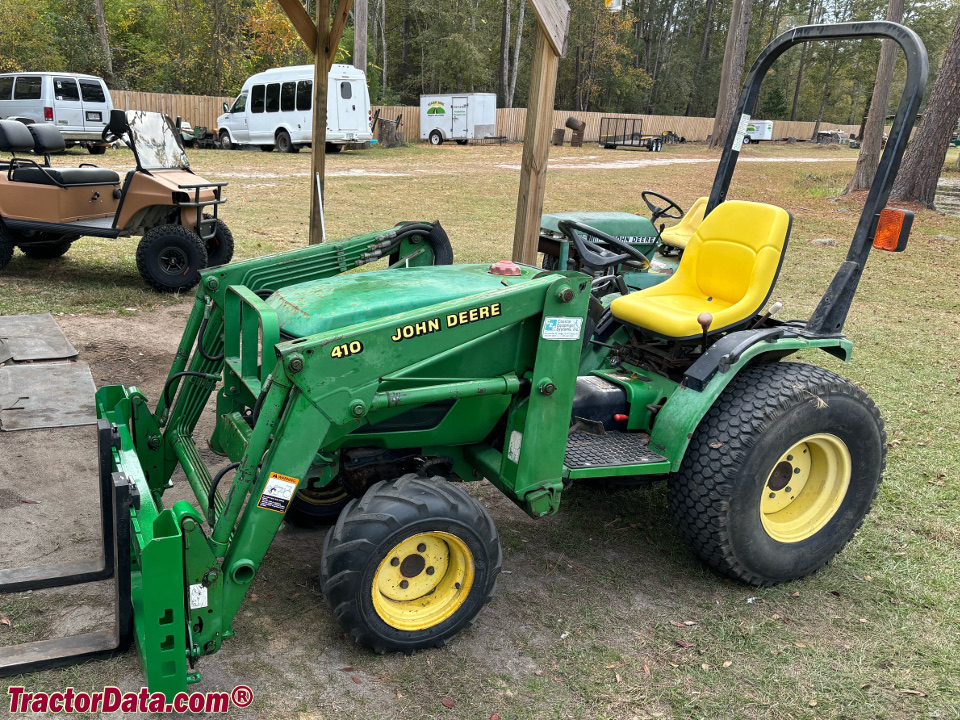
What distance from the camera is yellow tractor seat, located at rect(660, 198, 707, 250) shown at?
6.88 m

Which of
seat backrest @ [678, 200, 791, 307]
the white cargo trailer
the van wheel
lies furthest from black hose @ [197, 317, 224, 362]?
the white cargo trailer

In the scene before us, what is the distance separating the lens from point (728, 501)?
3.21 meters

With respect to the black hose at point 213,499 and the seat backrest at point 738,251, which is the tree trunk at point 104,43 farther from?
the black hose at point 213,499

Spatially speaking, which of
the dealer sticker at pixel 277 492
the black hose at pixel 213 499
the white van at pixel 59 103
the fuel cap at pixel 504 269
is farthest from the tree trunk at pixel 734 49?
the dealer sticker at pixel 277 492

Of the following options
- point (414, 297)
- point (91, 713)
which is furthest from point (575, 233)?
point (91, 713)

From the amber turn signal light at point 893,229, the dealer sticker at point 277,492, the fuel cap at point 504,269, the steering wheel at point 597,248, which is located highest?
the amber turn signal light at point 893,229

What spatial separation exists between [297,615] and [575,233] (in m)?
2.79

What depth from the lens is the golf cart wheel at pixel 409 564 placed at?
2711 millimetres

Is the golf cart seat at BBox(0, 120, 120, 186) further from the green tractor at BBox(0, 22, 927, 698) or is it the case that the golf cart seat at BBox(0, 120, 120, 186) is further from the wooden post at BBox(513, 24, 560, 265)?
the green tractor at BBox(0, 22, 927, 698)

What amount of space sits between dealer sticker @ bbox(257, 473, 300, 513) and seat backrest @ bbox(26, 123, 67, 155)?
6.74 metres

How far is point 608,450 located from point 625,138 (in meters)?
33.7

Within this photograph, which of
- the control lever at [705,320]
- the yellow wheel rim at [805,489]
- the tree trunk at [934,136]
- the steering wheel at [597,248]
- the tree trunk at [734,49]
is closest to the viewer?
the control lever at [705,320]

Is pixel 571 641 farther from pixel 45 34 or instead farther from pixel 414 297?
pixel 45 34

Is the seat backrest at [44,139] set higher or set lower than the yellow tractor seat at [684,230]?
higher
